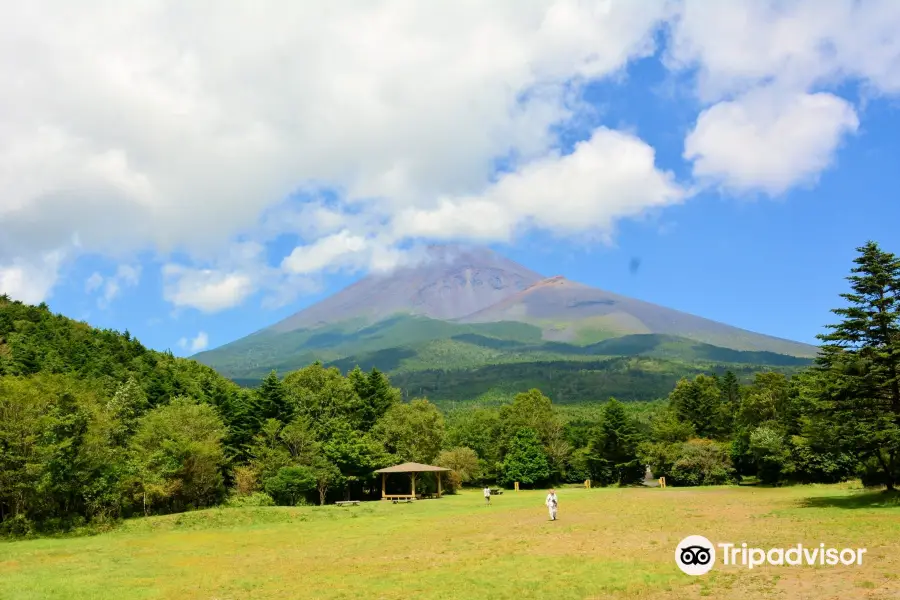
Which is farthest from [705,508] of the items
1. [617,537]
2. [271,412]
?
[271,412]

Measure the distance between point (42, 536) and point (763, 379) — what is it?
61.5 meters

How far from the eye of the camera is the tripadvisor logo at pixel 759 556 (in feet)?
46.8

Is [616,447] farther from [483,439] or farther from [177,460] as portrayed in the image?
[177,460]

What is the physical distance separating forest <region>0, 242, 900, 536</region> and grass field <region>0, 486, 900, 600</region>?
4.11 m

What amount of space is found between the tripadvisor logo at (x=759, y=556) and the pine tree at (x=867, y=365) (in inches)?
445

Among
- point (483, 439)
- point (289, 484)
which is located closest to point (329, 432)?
point (289, 484)

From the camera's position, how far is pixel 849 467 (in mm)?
43406

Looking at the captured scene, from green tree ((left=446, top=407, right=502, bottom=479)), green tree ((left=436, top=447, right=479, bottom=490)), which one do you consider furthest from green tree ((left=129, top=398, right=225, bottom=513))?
green tree ((left=446, top=407, right=502, bottom=479))

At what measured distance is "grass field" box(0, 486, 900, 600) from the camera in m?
13.2

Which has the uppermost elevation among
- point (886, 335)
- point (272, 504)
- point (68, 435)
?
point (886, 335)

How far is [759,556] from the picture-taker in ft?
50.4

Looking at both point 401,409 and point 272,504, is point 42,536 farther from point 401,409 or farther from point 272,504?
point 401,409

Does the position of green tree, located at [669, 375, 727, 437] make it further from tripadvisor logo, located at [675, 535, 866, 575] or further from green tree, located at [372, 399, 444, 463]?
tripadvisor logo, located at [675, 535, 866, 575]

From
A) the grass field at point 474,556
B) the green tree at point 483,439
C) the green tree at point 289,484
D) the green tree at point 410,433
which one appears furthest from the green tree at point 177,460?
the green tree at point 483,439
